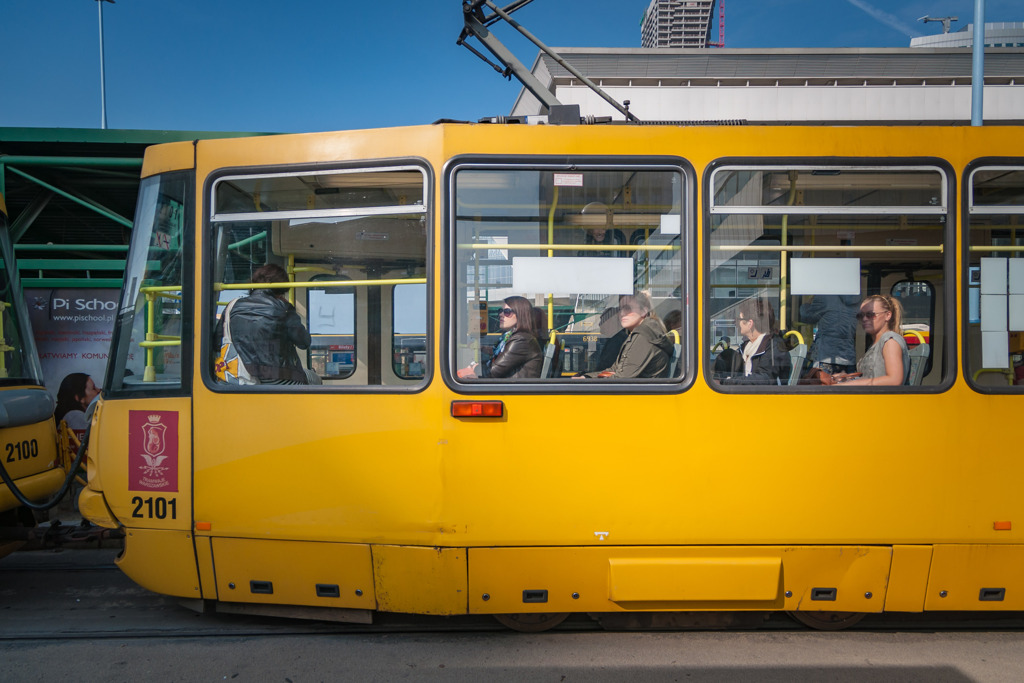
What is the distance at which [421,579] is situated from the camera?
3.24 metres

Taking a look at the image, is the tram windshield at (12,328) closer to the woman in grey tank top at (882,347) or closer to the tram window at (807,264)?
the tram window at (807,264)

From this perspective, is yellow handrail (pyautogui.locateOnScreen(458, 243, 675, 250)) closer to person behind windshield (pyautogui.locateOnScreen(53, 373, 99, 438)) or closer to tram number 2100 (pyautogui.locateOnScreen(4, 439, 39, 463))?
tram number 2100 (pyautogui.locateOnScreen(4, 439, 39, 463))

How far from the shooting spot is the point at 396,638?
3.47 meters

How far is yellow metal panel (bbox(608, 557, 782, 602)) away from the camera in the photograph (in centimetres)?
318

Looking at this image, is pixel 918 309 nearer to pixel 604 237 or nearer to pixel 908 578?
pixel 908 578

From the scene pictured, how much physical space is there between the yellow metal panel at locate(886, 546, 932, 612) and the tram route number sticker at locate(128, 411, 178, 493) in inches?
156

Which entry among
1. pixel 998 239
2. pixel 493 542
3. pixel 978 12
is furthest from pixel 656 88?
pixel 493 542

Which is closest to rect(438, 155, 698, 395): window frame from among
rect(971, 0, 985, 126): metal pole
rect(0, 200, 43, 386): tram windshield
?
rect(0, 200, 43, 386): tram windshield

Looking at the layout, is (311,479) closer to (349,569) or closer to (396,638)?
(349,569)

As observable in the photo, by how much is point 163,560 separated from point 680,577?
290 centimetres

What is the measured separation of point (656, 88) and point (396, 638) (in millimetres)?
18830

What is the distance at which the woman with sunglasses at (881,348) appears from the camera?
3270mm

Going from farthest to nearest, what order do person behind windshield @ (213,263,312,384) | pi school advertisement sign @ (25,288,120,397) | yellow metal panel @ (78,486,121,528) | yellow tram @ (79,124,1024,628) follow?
pi school advertisement sign @ (25,288,120,397) → yellow metal panel @ (78,486,121,528) → person behind windshield @ (213,263,312,384) → yellow tram @ (79,124,1024,628)

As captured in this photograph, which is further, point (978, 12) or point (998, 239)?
point (978, 12)
